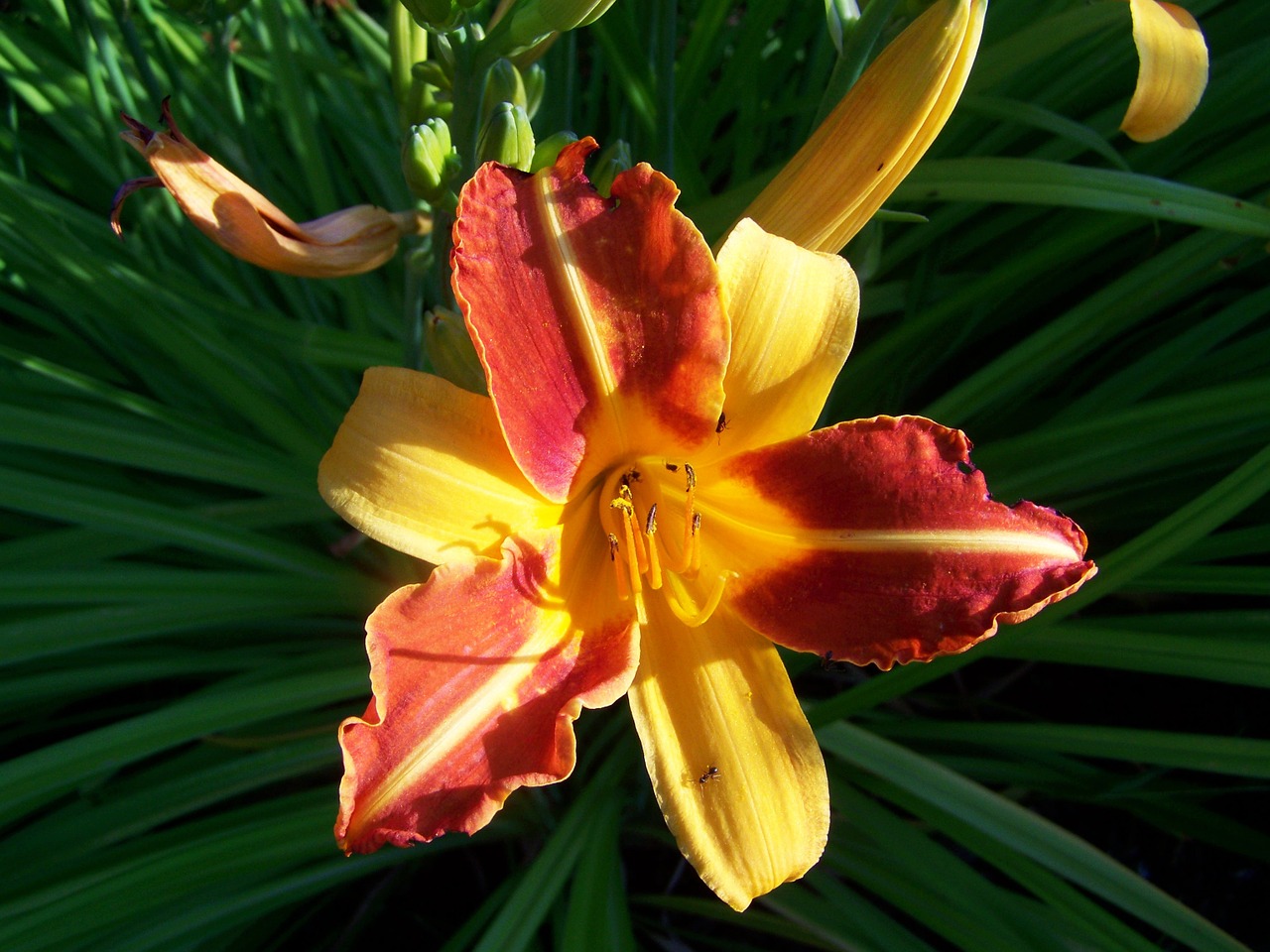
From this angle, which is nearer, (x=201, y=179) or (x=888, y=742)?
(x=201, y=179)

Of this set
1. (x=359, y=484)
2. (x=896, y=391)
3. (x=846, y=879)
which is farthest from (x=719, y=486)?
(x=846, y=879)

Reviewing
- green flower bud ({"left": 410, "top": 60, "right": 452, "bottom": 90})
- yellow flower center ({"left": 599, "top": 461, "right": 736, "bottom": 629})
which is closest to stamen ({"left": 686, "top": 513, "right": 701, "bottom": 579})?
yellow flower center ({"left": 599, "top": 461, "right": 736, "bottom": 629})

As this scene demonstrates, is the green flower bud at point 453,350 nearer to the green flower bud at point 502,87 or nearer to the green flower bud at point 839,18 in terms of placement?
the green flower bud at point 502,87

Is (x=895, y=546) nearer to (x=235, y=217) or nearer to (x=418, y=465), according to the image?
(x=418, y=465)

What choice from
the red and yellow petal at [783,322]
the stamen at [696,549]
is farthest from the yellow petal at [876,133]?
the stamen at [696,549]

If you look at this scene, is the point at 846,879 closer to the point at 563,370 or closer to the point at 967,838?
the point at 967,838
